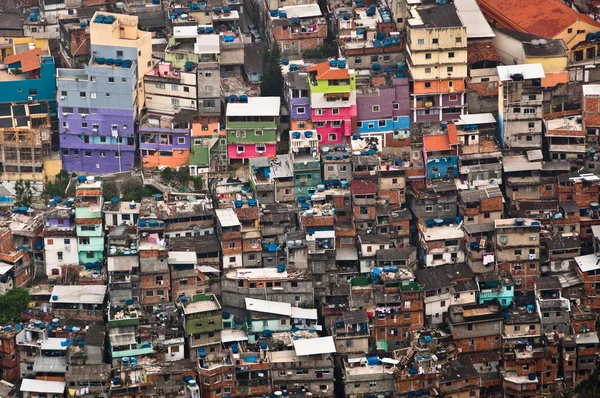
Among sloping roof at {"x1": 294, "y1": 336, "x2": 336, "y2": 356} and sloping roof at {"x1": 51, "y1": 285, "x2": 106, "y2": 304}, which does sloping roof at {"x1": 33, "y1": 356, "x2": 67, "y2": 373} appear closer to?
sloping roof at {"x1": 51, "y1": 285, "x2": 106, "y2": 304}

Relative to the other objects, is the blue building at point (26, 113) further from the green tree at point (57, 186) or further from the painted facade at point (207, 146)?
the painted facade at point (207, 146)

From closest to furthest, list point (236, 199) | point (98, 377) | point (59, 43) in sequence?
point (98, 377) → point (236, 199) → point (59, 43)

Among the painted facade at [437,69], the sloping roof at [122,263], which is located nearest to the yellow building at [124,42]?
the sloping roof at [122,263]

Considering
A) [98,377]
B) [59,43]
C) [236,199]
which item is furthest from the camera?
[59,43]

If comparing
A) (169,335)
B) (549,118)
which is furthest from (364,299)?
(549,118)

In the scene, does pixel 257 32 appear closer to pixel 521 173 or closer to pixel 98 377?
pixel 521 173

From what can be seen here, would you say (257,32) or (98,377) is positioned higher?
(257,32)

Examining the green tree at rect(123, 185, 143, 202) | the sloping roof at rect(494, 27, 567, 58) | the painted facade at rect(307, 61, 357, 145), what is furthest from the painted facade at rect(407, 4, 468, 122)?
the green tree at rect(123, 185, 143, 202)
